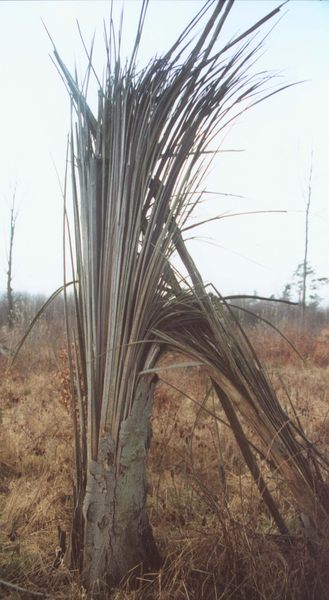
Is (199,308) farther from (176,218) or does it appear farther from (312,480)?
(312,480)

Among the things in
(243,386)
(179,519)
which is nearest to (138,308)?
(243,386)

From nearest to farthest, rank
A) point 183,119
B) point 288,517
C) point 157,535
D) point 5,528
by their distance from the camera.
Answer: point 183,119
point 157,535
point 5,528
point 288,517

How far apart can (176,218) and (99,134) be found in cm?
A: 38

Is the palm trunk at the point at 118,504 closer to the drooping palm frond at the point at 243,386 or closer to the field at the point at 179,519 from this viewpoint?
the field at the point at 179,519

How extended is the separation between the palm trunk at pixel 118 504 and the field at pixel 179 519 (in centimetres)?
6

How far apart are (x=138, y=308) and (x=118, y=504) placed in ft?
1.93

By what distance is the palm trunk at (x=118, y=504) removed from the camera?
1.29m

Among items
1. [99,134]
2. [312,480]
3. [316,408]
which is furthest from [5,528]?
[316,408]

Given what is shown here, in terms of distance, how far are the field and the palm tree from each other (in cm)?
11

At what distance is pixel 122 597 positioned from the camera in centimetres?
130

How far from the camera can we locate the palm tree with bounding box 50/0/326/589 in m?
1.29

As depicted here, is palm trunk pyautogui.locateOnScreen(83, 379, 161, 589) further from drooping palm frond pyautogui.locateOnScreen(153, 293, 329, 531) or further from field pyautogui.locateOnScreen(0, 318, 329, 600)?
drooping palm frond pyautogui.locateOnScreen(153, 293, 329, 531)

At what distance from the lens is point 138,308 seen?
1307 mm

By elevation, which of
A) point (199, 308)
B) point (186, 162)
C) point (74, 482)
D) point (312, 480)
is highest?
point (186, 162)
